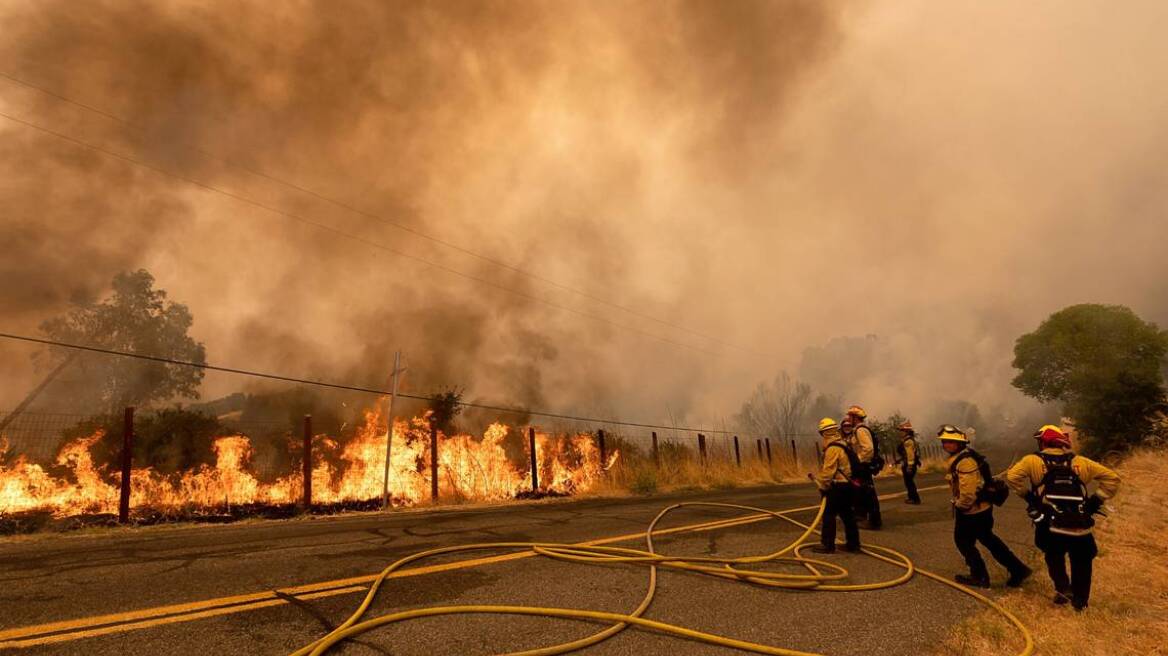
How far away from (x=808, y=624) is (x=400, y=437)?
17946 millimetres

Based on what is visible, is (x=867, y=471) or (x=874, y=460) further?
(x=874, y=460)

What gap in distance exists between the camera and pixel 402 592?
4316 mm

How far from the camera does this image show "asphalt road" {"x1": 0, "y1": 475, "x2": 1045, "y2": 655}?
334 centimetres

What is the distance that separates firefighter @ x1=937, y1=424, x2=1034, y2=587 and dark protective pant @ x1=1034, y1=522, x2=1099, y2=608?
14.3 inches

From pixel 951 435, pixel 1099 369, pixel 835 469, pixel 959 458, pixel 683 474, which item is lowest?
pixel 683 474

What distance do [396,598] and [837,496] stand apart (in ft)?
18.9

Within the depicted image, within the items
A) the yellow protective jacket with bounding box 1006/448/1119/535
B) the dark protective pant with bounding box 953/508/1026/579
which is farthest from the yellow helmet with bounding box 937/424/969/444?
the dark protective pant with bounding box 953/508/1026/579

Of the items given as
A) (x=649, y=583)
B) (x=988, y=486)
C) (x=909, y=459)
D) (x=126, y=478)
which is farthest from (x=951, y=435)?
(x=126, y=478)

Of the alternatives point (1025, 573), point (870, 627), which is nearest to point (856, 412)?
point (1025, 573)

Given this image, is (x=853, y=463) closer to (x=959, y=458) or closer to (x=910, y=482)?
(x=959, y=458)

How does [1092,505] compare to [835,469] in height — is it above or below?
below

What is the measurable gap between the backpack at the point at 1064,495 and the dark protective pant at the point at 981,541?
515 mm

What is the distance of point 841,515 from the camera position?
267 inches

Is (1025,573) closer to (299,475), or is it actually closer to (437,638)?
(437,638)
